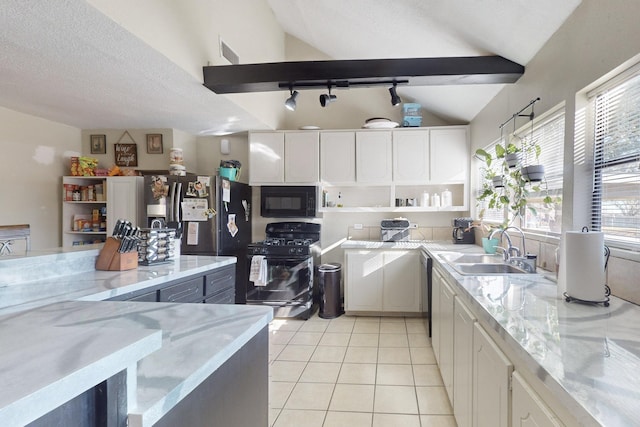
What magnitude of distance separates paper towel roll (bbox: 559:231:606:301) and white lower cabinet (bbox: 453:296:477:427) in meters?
0.42

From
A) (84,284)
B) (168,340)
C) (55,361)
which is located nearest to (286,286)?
(84,284)

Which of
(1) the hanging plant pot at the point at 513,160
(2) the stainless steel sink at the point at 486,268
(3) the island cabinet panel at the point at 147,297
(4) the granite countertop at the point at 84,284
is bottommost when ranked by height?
(3) the island cabinet panel at the point at 147,297

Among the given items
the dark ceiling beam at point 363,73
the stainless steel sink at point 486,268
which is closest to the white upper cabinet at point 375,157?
the dark ceiling beam at point 363,73

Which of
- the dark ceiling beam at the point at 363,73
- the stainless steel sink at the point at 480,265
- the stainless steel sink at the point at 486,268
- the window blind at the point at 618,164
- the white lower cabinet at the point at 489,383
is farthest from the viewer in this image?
the dark ceiling beam at the point at 363,73

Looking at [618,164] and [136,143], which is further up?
[136,143]

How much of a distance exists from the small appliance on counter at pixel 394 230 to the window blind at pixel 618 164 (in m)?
2.34

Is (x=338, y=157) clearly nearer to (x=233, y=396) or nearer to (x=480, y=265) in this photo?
(x=480, y=265)

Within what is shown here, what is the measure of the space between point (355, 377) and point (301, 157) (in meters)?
2.55

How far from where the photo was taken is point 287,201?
4.20 meters

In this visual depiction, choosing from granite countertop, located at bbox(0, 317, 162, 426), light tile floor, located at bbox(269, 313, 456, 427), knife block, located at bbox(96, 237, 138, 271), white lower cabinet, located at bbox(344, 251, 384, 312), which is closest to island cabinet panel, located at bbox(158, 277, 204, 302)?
knife block, located at bbox(96, 237, 138, 271)

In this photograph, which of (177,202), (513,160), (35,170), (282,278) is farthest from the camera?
(282,278)

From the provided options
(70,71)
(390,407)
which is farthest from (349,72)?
(390,407)

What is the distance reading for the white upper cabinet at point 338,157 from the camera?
13.3ft

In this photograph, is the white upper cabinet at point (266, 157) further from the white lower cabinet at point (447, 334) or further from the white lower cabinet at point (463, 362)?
the white lower cabinet at point (463, 362)
